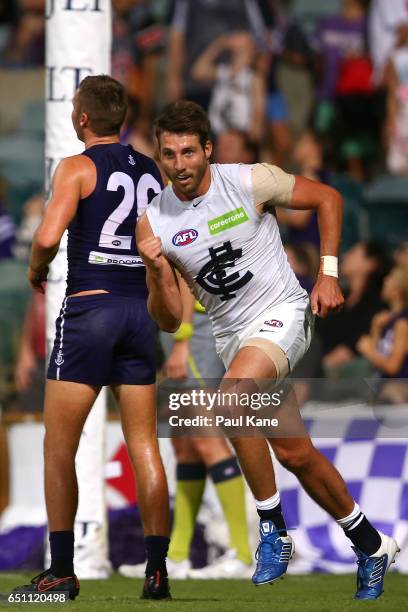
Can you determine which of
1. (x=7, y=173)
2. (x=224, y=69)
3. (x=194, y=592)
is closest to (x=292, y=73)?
(x=224, y=69)

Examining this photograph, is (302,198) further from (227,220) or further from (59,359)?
(59,359)

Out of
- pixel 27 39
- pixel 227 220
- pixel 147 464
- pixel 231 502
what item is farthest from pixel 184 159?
pixel 27 39

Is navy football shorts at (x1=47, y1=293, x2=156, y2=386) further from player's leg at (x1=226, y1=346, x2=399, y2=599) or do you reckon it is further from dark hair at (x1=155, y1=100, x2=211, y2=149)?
dark hair at (x1=155, y1=100, x2=211, y2=149)

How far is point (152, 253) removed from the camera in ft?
19.3

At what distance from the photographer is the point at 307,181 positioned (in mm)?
6293

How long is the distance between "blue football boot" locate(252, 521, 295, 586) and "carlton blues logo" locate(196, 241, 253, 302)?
41.2 inches

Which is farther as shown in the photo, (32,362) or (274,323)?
(32,362)

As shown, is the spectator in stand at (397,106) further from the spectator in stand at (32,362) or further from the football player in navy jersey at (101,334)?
the football player in navy jersey at (101,334)

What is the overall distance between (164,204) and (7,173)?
766cm

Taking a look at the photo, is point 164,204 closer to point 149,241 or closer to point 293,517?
point 149,241

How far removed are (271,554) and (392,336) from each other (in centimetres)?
407

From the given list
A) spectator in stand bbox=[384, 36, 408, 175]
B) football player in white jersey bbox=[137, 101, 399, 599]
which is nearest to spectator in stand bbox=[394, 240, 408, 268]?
spectator in stand bbox=[384, 36, 408, 175]

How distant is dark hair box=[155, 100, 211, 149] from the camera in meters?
6.10

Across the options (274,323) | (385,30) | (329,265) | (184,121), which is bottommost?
(274,323)
